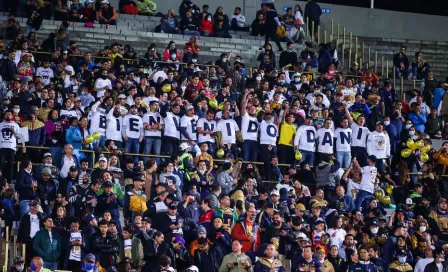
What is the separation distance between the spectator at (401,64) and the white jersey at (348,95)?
4108 mm

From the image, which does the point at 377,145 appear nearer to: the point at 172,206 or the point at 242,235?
the point at 242,235

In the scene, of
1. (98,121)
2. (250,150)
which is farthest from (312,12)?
(98,121)

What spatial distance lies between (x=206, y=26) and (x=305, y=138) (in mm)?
8031

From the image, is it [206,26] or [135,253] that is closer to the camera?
[135,253]

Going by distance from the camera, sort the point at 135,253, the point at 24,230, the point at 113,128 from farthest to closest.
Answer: the point at 113,128 < the point at 24,230 < the point at 135,253

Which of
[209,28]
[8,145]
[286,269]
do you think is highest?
[209,28]

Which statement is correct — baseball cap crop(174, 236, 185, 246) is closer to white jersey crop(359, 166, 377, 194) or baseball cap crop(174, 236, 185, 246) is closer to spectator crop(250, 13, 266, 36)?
white jersey crop(359, 166, 377, 194)

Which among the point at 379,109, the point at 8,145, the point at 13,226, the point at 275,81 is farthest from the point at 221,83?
the point at 13,226

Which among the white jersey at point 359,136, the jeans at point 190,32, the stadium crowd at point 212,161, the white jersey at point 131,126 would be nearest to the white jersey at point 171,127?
the stadium crowd at point 212,161

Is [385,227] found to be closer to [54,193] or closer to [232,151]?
[232,151]

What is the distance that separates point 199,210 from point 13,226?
139 inches

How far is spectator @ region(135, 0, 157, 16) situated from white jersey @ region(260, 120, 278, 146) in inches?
357

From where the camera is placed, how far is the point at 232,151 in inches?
1224

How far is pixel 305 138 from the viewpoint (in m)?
31.5
